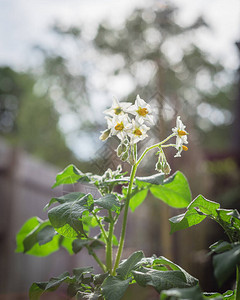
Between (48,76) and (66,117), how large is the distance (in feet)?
3.55

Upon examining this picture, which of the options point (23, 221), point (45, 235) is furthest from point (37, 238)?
point (23, 221)

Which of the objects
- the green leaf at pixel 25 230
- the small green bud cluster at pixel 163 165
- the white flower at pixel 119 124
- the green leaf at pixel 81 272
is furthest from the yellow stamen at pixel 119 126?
the green leaf at pixel 25 230

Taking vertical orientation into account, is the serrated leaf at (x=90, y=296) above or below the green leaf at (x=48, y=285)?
below

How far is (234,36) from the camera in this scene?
14.4ft

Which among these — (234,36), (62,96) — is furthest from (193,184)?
(62,96)

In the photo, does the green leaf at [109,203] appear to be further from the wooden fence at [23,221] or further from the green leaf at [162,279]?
the wooden fence at [23,221]

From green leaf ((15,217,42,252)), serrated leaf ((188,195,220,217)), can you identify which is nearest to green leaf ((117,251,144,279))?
serrated leaf ((188,195,220,217))

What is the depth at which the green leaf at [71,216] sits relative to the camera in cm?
75

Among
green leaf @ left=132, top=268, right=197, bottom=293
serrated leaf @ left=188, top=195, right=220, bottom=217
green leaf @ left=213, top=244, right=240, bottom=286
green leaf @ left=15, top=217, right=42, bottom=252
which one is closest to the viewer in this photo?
green leaf @ left=213, top=244, right=240, bottom=286

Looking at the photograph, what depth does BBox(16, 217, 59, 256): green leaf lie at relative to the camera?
0.98 m

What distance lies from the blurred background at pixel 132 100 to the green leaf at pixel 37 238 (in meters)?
0.28

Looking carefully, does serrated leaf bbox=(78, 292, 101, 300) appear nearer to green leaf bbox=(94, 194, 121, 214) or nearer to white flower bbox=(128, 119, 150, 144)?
green leaf bbox=(94, 194, 121, 214)

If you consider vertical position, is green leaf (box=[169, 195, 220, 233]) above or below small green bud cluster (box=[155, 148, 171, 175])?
below

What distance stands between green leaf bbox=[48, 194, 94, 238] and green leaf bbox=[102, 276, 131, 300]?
0.39 feet
